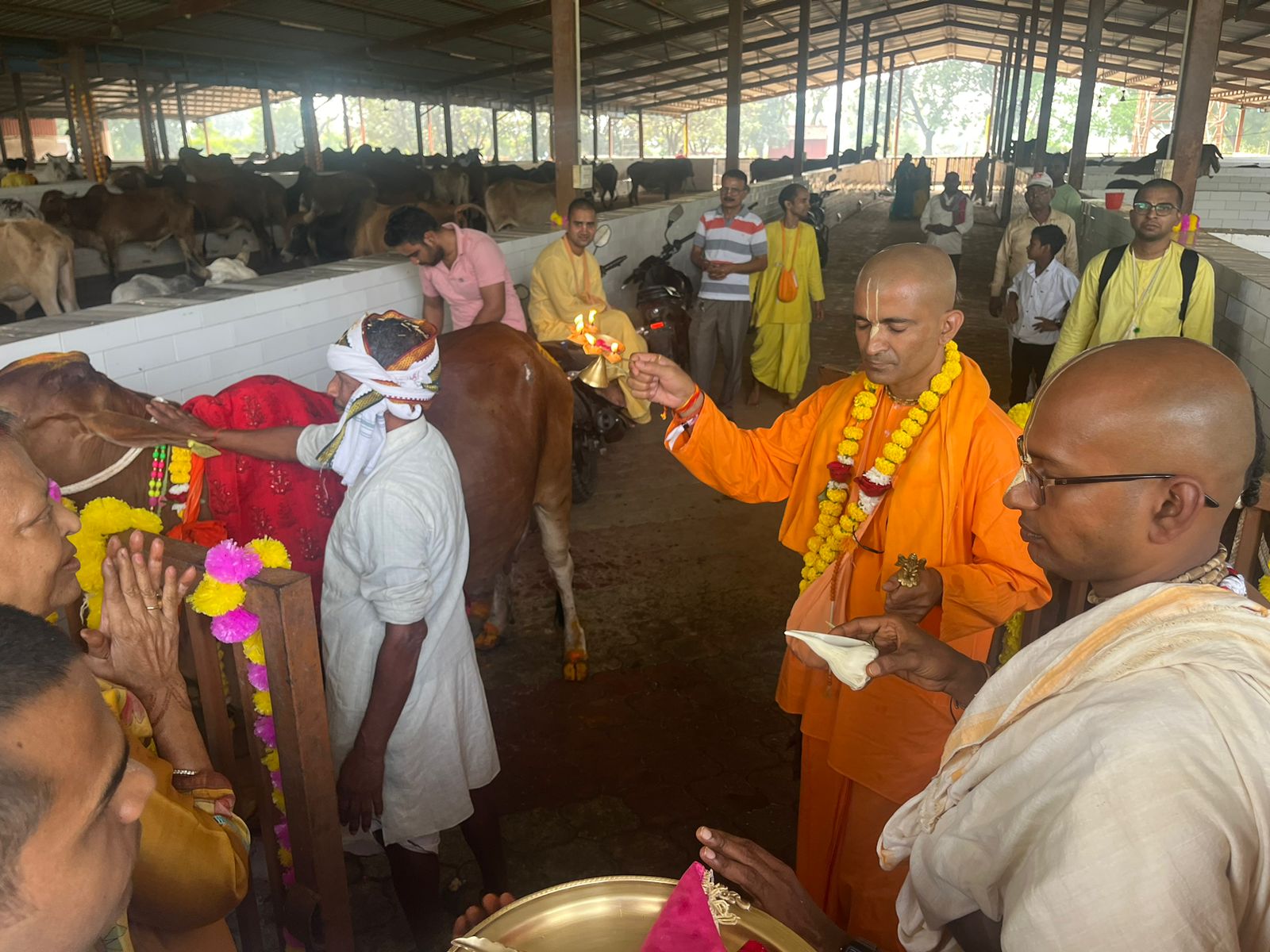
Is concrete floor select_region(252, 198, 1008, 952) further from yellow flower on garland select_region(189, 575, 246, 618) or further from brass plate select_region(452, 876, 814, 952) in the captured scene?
brass plate select_region(452, 876, 814, 952)

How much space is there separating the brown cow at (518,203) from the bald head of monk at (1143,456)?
1444 centimetres

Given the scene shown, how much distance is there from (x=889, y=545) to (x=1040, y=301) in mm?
4945

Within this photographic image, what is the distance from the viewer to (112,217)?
11.8 meters

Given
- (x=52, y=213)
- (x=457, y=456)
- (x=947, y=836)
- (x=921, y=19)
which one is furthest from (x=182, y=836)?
(x=921, y=19)

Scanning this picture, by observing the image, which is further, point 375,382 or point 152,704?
point 375,382

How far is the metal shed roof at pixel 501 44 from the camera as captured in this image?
48.7 feet

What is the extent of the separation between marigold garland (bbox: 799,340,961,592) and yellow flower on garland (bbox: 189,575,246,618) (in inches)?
57.5

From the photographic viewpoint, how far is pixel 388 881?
9.70ft

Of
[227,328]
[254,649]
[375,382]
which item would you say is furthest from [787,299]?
[254,649]

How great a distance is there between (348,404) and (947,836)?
1718mm

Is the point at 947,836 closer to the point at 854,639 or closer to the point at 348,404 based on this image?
the point at 854,639

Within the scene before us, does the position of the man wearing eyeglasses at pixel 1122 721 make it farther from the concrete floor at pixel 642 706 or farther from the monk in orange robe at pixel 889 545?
the concrete floor at pixel 642 706

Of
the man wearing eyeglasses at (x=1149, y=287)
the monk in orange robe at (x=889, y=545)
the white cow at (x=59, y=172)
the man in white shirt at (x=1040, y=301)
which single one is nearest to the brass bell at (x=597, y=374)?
the monk in orange robe at (x=889, y=545)

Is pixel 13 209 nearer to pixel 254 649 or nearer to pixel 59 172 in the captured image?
pixel 59 172
